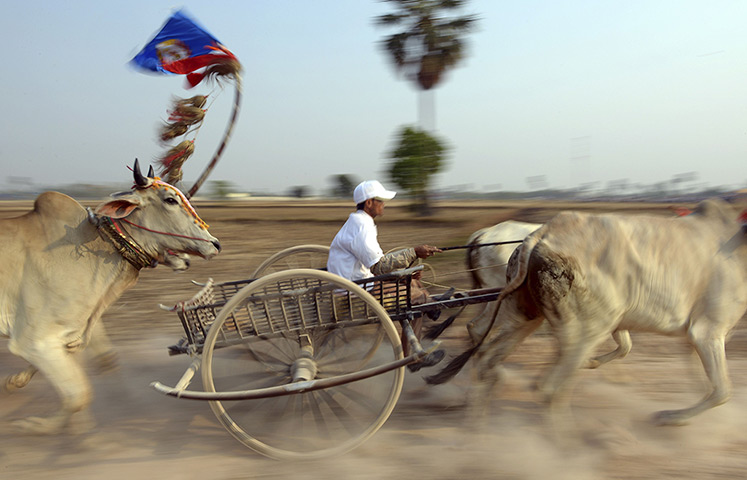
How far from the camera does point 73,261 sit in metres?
3.76

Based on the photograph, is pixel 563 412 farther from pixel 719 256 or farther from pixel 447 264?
pixel 447 264

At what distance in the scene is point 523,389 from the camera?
15.0ft

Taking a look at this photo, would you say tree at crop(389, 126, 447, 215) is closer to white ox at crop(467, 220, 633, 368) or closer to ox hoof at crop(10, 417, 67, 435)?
white ox at crop(467, 220, 633, 368)

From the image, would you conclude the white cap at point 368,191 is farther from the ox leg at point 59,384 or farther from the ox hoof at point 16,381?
the ox hoof at point 16,381

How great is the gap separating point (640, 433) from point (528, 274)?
1404mm

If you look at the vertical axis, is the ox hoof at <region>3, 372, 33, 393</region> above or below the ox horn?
below

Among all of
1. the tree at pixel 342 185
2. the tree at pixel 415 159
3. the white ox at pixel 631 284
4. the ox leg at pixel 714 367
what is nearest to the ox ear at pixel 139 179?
the white ox at pixel 631 284

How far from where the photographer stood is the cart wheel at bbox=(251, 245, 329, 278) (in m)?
4.90

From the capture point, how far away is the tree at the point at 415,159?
1894 centimetres

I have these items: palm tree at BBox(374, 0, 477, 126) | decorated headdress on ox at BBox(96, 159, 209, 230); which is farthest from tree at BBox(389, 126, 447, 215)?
decorated headdress on ox at BBox(96, 159, 209, 230)

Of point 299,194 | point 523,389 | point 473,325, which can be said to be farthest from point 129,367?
point 299,194

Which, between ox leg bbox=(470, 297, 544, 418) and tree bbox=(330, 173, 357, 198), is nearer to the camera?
ox leg bbox=(470, 297, 544, 418)

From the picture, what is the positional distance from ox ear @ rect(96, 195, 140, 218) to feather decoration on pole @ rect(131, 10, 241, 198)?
0.61m

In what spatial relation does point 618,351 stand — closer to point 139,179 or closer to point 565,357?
point 565,357
